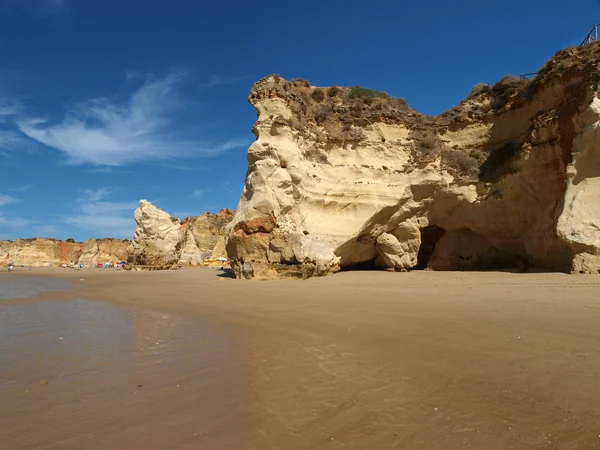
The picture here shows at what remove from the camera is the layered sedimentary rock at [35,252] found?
46.8m

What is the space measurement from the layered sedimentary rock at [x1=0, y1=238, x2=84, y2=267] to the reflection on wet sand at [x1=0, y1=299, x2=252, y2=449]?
168ft

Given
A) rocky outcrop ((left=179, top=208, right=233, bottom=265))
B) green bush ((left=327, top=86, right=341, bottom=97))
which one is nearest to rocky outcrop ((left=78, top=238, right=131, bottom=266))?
rocky outcrop ((left=179, top=208, right=233, bottom=265))

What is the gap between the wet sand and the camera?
2072 mm

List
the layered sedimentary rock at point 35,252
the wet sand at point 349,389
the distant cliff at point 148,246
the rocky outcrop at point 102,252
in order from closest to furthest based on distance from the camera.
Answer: the wet sand at point 349,389, the distant cliff at point 148,246, the rocky outcrop at point 102,252, the layered sedimentary rock at point 35,252

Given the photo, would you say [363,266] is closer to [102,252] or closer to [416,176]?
[416,176]

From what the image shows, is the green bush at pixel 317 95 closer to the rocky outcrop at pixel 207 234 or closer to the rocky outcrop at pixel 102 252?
the rocky outcrop at pixel 207 234

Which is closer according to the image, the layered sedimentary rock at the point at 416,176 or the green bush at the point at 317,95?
the layered sedimentary rock at the point at 416,176

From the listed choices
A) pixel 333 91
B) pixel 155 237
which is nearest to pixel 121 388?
pixel 333 91

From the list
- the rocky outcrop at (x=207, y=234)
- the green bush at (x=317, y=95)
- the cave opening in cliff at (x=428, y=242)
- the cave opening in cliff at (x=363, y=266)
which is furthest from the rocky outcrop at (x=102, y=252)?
the cave opening in cliff at (x=428, y=242)

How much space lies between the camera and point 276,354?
3764mm

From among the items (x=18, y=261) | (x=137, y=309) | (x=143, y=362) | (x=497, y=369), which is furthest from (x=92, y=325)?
(x=18, y=261)

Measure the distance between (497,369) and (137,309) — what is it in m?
6.43

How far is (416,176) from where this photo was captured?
47.9 feet

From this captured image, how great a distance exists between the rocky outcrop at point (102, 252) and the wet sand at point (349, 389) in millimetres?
46652
